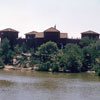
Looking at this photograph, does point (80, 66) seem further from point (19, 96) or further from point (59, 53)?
point (19, 96)

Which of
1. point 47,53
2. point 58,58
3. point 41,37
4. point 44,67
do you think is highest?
point 41,37

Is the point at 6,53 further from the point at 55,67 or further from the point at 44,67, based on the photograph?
the point at 55,67

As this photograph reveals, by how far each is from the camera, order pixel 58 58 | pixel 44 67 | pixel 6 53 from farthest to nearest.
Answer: pixel 6 53 < pixel 58 58 < pixel 44 67

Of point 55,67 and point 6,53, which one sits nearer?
point 55,67

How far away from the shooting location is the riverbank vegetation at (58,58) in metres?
66.8

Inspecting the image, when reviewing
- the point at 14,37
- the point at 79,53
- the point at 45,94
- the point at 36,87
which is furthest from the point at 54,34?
the point at 45,94

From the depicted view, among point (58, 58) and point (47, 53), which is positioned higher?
point (47, 53)

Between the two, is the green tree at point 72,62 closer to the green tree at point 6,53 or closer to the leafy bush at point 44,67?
the leafy bush at point 44,67

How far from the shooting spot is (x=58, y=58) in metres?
70.8

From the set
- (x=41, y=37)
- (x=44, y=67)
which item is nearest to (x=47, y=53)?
(x=44, y=67)

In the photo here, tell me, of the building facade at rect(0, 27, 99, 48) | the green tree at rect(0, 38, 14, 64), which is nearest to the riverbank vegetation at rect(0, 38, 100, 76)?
the green tree at rect(0, 38, 14, 64)

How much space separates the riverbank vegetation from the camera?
66.8m

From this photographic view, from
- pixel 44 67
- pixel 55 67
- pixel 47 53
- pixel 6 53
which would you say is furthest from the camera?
pixel 6 53

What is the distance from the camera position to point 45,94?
3619 cm
